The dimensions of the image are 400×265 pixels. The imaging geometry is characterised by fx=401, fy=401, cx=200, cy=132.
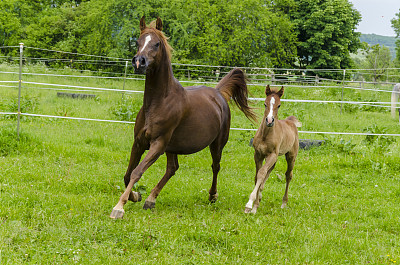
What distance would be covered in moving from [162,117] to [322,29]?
118ft

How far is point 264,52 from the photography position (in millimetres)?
31922

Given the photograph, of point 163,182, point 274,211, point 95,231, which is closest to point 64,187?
point 163,182

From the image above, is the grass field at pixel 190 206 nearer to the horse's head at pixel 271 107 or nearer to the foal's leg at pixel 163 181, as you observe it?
the foal's leg at pixel 163 181

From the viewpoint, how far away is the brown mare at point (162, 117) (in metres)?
4.75

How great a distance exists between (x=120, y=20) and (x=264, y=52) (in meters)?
11.5

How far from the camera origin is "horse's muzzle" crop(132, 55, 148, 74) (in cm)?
435

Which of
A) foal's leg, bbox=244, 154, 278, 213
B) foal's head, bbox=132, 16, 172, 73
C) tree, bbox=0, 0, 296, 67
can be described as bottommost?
foal's leg, bbox=244, 154, 278, 213

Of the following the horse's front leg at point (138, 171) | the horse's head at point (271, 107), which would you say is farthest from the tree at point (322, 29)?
the horse's front leg at point (138, 171)

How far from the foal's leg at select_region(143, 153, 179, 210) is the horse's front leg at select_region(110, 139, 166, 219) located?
58 cm

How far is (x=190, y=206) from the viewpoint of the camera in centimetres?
569

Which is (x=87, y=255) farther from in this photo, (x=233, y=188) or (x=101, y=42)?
(x=101, y=42)

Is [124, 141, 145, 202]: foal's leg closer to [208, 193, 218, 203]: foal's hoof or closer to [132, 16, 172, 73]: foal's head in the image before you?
[132, 16, 172, 73]: foal's head

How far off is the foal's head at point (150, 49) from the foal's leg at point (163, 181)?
156 cm

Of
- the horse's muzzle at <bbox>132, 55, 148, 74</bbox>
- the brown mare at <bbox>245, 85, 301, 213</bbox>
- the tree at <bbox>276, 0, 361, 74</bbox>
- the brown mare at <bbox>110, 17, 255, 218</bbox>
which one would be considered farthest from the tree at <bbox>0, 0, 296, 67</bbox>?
the horse's muzzle at <bbox>132, 55, 148, 74</bbox>
